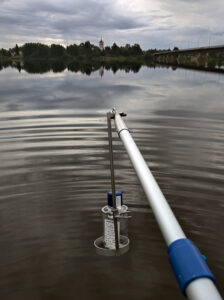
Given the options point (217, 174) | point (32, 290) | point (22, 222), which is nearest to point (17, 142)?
point (22, 222)

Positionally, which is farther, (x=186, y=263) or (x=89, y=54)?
(x=89, y=54)

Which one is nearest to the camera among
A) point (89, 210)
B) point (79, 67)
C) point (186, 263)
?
point (186, 263)

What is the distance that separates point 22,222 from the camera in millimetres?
4758

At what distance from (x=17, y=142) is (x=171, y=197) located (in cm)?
567

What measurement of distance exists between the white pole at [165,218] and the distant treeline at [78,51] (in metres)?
→ 158

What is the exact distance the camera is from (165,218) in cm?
150

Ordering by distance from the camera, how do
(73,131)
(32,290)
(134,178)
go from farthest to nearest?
1. (73,131)
2. (134,178)
3. (32,290)

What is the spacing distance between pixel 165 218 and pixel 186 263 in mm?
312

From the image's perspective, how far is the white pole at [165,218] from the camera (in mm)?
1084

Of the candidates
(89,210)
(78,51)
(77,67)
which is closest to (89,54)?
(78,51)

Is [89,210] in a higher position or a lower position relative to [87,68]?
lower

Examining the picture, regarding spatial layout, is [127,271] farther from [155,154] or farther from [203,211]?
[155,154]

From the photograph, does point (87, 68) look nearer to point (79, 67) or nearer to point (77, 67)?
point (79, 67)

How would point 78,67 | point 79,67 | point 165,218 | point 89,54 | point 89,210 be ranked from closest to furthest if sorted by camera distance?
1. point 165,218
2. point 89,210
3. point 78,67
4. point 79,67
5. point 89,54
